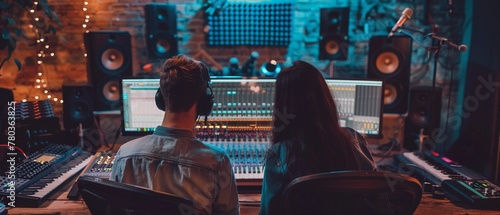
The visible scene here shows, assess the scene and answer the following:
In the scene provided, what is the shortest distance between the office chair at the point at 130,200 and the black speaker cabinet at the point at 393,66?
2067mm

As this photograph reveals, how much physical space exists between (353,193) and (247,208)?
85 centimetres

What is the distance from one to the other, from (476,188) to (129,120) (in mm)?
1851

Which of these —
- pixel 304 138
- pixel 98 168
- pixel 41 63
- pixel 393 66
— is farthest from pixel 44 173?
pixel 393 66

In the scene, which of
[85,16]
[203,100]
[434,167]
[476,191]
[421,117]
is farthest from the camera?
[85,16]

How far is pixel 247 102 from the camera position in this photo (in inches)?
92.9

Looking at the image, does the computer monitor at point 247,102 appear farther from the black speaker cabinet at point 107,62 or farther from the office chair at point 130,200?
the office chair at point 130,200

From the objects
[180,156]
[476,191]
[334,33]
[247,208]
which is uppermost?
[334,33]

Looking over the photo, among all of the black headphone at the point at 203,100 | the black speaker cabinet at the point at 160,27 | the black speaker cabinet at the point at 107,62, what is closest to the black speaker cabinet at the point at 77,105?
the black speaker cabinet at the point at 107,62

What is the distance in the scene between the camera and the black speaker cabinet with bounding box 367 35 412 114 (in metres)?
2.80

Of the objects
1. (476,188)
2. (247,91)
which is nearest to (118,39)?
(247,91)

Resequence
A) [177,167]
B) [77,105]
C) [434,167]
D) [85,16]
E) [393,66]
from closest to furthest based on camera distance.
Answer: [177,167]
[434,167]
[77,105]
[393,66]
[85,16]

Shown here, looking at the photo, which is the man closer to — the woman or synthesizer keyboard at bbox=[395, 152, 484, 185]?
the woman

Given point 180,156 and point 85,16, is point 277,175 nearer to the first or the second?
point 180,156

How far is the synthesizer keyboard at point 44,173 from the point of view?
1729 mm
